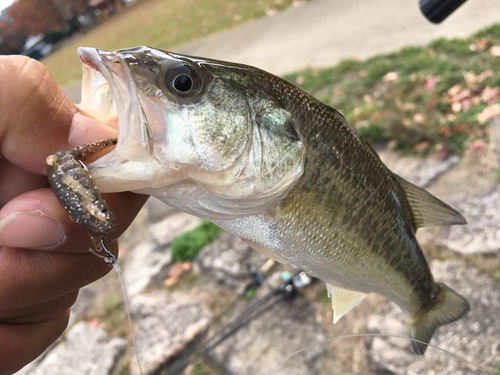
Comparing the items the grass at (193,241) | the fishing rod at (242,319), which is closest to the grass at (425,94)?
the fishing rod at (242,319)

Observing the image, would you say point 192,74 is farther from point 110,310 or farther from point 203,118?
point 110,310

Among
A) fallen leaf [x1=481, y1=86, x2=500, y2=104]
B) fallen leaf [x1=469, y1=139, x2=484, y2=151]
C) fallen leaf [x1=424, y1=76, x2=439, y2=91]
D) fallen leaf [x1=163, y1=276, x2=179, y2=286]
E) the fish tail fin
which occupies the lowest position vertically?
fallen leaf [x1=163, y1=276, x2=179, y2=286]

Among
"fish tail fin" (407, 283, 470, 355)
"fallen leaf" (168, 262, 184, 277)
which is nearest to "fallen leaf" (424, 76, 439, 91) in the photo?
"fish tail fin" (407, 283, 470, 355)

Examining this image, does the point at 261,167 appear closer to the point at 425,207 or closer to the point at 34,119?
the point at 34,119

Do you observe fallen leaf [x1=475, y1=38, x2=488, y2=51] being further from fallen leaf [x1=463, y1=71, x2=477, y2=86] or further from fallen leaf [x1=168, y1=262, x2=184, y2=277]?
fallen leaf [x1=168, y1=262, x2=184, y2=277]

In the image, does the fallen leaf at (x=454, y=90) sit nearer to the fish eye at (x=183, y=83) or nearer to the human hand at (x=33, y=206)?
the fish eye at (x=183, y=83)
